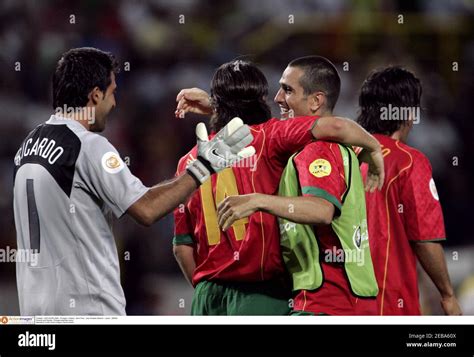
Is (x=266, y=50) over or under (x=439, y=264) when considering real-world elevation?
over

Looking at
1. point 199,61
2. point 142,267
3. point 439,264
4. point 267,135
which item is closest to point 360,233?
point 267,135

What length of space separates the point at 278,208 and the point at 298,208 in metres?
0.08

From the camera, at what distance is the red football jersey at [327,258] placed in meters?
3.46

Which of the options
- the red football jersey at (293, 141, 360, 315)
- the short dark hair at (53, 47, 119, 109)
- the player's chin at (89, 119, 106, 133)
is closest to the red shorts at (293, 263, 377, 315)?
the red football jersey at (293, 141, 360, 315)

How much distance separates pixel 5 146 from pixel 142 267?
1444 mm

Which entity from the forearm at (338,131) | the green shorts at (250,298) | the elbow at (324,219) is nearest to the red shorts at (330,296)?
the elbow at (324,219)

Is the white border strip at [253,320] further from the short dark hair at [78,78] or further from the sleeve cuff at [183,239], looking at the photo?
the short dark hair at [78,78]

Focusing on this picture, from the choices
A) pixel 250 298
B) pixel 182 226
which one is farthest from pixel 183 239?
pixel 250 298

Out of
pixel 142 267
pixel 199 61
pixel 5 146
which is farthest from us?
pixel 199 61

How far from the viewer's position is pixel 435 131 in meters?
6.60

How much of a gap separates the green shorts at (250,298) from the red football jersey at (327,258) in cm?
30

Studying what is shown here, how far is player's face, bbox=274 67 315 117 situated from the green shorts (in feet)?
2.61

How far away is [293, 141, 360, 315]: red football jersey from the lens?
346cm

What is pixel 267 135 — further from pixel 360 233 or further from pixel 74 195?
pixel 74 195
